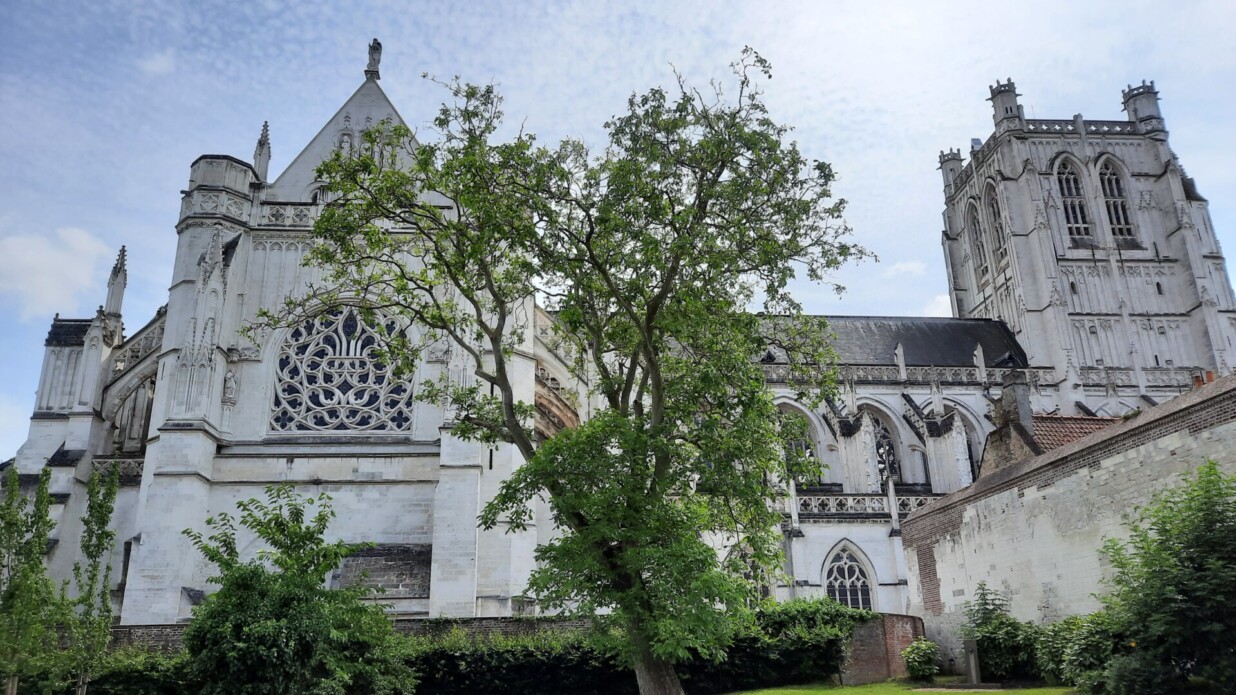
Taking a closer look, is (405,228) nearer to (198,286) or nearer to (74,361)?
(198,286)

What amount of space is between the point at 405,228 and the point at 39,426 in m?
10.7

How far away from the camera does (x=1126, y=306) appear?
40.1m

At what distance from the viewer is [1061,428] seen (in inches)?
708

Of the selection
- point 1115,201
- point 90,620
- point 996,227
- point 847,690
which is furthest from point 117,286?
point 1115,201

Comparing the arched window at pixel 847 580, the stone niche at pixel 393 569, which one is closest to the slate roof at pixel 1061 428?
the arched window at pixel 847 580

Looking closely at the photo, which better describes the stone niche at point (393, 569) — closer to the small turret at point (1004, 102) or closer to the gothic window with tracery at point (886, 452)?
the gothic window with tracery at point (886, 452)

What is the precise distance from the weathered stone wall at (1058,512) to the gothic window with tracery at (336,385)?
517 inches

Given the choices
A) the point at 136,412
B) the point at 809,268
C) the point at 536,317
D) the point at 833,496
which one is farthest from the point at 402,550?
the point at 833,496

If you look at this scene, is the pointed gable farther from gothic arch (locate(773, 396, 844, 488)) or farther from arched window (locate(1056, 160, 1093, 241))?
arched window (locate(1056, 160, 1093, 241))

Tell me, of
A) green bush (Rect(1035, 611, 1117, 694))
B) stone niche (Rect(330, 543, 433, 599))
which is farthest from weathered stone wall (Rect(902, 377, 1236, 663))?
stone niche (Rect(330, 543, 433, 599))

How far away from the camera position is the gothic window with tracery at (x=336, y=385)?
22.7 m

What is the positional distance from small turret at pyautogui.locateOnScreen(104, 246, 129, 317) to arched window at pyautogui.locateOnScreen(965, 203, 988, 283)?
1505 inches

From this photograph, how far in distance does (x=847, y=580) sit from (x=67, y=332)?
79.1 ft

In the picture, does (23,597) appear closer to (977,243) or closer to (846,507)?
(846,507)
